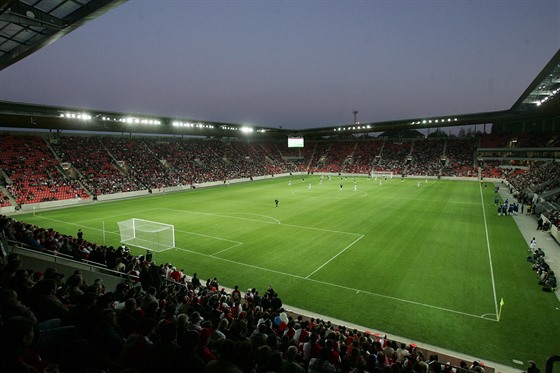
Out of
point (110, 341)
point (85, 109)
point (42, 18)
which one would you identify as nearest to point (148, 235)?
point (42, 18)

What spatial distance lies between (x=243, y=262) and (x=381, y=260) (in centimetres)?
765

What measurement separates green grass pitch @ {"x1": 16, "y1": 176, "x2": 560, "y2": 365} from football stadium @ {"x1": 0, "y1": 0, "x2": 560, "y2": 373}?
0.11 m

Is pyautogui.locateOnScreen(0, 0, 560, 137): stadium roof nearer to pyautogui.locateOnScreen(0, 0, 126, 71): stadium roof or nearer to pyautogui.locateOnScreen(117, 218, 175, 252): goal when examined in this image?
pyautogui.locateOnScreen(0, 0, 126, 71): stadium roof

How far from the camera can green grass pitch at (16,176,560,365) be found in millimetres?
11656

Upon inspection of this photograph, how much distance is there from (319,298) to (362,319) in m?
2.21

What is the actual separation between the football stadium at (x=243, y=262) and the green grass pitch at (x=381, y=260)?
0.11 metres

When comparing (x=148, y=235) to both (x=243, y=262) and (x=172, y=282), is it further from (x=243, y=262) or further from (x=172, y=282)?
(x=172, y=282)

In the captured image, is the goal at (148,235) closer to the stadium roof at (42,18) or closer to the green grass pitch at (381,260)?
the green grass pitch at (381,260)

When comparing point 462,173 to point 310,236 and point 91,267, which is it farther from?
point 91,267

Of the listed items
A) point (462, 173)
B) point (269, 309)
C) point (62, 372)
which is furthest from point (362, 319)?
point (462, 173)

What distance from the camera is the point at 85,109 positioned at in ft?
128

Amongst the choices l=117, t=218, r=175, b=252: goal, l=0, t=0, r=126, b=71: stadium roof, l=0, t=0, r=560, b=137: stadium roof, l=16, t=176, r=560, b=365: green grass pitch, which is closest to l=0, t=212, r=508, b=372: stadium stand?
l=16, t=176, r=560, b=365: green grass pitch

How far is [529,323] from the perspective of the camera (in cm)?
1166

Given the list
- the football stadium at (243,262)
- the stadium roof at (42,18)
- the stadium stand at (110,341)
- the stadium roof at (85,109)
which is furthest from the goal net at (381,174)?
the stadium stand at (110,341)
